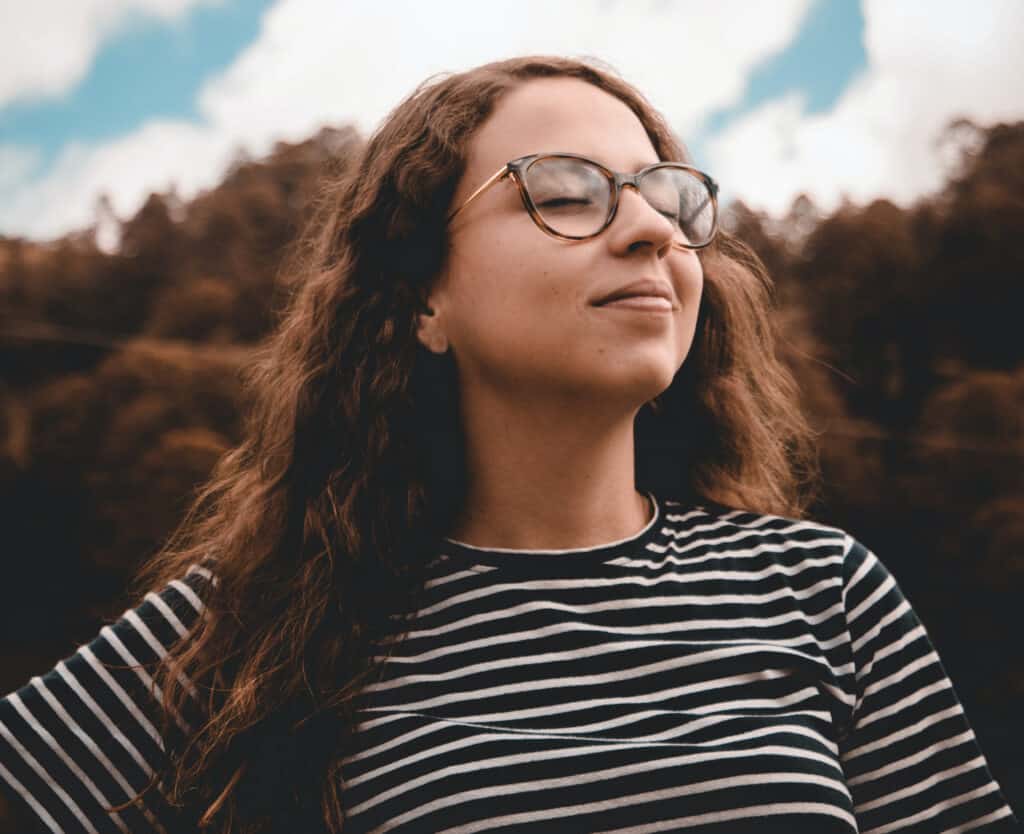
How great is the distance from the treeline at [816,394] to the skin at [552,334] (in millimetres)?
2093

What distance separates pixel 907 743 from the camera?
940 mm

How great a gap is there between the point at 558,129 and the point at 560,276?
0.69ft

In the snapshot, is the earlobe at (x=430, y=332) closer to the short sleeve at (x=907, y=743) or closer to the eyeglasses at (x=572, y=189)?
the eyeglasses at (x=572, y=189)

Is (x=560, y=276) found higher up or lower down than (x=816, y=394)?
higher up

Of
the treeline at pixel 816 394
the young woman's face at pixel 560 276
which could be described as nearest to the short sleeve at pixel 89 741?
the young woman's face at pixel 560 276

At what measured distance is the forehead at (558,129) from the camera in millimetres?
1036

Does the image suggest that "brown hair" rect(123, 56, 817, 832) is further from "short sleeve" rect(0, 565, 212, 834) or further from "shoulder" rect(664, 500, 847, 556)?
"shoulder" rect(664, 500, 847, 556)

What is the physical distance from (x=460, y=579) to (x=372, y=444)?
242 millimetres

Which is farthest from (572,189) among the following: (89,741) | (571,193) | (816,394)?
(816,394)

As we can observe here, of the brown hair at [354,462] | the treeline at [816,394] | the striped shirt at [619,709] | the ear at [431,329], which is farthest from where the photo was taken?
the treeline at [816,394]

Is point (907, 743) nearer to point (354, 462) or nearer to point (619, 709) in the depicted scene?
point (619, 709)

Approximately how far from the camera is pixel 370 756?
0.92 metres

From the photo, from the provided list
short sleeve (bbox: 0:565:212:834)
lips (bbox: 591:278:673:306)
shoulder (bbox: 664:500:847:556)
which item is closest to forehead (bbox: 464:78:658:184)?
lips (bbox: 591:278:673:306)

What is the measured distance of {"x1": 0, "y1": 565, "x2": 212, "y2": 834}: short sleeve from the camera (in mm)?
931
